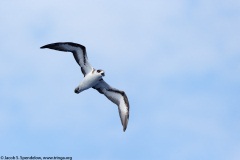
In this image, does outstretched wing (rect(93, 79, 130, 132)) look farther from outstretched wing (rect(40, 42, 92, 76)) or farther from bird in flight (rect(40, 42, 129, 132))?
outstretched wing (rect(40, 42, 92, 76))

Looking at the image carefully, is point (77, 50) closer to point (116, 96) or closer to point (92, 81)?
point (92, 81)

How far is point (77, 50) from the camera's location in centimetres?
5650

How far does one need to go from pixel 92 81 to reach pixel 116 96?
3.48 meters

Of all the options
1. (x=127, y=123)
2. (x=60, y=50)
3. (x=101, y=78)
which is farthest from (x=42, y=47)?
(x=127, y=123)

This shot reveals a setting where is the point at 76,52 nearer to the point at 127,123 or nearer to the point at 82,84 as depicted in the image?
the point at 82,84

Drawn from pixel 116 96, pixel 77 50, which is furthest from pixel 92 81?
pixel 116 96

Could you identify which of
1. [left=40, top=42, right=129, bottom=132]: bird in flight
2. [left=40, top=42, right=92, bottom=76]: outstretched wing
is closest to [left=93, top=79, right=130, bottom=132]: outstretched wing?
[left=40, top=42, right=129, bottom=132]: bird in flight

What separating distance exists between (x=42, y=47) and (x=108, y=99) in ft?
26.2

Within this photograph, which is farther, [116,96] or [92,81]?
[116,96]

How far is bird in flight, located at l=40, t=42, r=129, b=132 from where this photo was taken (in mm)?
55875

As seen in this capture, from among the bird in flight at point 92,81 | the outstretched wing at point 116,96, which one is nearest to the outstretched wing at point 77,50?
the bird in flight at point 92,81

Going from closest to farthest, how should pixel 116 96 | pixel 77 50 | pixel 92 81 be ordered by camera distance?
pixel 92 81 → pixel 77 50 → pixel 116 96

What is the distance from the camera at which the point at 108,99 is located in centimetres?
5875

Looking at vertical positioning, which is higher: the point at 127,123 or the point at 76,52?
the point at 76,52
